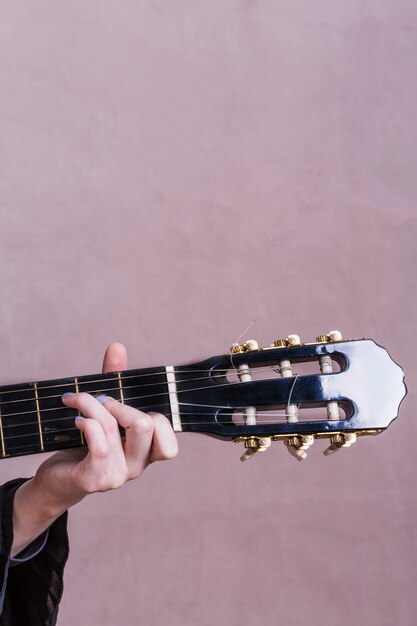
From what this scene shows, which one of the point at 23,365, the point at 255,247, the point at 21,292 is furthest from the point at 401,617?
the point at 21,292

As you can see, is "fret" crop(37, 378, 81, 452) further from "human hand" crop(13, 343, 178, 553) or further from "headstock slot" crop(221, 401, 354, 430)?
"headstock slot" crop(221, 401, 354, 430)

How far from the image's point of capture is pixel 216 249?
5.32 ft

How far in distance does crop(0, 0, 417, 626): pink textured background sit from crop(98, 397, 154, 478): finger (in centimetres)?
77

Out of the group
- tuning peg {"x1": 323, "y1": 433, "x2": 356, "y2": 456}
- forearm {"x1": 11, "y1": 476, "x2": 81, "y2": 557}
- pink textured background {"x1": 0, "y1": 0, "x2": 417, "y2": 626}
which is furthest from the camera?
pink textured background {"x1": 0, "y1": 0, "x2": 417, "y2": 626}

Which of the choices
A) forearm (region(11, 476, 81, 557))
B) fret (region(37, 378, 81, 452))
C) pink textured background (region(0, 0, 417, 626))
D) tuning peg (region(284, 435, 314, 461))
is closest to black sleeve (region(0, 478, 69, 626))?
forearm (region(11, 476, 81, 557))

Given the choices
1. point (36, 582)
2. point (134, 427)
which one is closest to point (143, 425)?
point (134, 427)

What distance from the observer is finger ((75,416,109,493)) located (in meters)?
0.74

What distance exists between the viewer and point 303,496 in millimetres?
1548

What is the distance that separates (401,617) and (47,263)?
1037 mm

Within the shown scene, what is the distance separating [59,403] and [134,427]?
107 mm

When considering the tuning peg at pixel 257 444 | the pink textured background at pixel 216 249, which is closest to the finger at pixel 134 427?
the tuning peg at pixel 257 444

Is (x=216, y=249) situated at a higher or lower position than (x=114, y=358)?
higher

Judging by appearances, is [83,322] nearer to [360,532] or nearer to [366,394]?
[360,532]

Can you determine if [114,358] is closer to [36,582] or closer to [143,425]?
[143,425]
